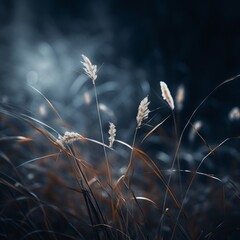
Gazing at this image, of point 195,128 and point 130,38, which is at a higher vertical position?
point 195,128

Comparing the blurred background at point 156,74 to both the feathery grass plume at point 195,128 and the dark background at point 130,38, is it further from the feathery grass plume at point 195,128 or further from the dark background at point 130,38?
the feathery grass plume at point 195,128

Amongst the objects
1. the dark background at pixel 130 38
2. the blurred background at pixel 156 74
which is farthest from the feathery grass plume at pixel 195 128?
the dark background at pixel 130 38

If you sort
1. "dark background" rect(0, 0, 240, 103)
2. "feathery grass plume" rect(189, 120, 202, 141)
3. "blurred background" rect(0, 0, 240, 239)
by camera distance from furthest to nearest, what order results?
"dark background" rect(0, 0, 240, 103)
"blurred background" rect(0, 0, 240, 239)
"feathery grass plume" rect(189, 120, 202, 141)

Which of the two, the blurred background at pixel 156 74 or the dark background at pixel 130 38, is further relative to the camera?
the dark background at pixel 130 38

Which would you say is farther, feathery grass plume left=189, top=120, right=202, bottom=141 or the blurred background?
the blurred background

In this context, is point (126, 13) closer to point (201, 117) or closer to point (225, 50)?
point (225, 50)

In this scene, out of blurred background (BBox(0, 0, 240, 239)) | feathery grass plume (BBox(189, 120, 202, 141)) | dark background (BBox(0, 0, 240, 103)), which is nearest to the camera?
feathery grass plume (BBox(189, 120, 202, 141))

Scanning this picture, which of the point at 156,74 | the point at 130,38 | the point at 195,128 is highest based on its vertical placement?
the point at 195,128

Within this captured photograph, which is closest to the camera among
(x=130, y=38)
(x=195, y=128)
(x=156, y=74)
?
(x=195, y=128)

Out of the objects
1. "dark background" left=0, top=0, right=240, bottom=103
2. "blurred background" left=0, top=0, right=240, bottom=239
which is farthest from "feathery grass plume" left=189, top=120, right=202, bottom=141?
"dark background" left=0, top=0, right=240, bottom=103

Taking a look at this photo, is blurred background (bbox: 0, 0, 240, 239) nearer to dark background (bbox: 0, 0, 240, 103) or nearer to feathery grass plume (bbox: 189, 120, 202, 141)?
dark background (bbox: 0, 0, 240, 103)

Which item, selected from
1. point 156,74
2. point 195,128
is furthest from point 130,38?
point 195,128

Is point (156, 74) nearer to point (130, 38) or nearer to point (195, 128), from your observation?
point (130, 38)
